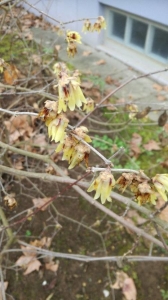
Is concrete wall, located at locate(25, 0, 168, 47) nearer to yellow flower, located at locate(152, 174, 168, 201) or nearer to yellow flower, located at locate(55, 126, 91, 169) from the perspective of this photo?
yellow flower, located at locate(55, 126, 91, 169)

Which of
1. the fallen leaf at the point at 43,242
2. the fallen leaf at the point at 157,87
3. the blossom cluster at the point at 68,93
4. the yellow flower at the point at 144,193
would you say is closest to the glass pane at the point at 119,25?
the fallen leaf at the point at 157,87

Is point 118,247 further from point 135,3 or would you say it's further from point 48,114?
point 135,3

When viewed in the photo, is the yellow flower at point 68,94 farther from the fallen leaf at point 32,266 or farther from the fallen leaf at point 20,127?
the fallen leaf at point 20,127

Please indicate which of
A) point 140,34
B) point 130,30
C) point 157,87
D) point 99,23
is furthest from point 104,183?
point 130,30

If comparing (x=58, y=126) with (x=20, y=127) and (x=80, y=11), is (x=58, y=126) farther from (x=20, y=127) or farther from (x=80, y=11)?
(x=80, y=11)

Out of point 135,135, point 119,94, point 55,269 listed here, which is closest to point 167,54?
point 119,94

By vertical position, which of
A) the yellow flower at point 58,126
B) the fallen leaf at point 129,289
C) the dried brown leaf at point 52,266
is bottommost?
the dried brown leaf at point 52,266

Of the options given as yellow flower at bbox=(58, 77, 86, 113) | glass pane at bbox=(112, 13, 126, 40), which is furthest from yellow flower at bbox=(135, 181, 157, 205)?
glass pane at bbox=(112, 13, 126, 40)

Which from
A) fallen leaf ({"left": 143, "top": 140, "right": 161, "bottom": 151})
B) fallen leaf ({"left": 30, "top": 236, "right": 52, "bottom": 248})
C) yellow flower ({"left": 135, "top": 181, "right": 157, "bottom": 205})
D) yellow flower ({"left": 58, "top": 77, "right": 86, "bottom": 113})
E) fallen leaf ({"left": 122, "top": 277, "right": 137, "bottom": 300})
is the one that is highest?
yellow flower ({"left": 58, "top": 77, "right": 86, "bottom": 113})
